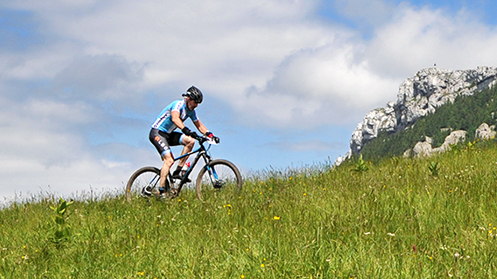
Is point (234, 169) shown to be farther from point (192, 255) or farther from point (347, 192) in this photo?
point (192, 255)

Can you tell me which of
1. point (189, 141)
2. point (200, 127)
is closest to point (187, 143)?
point (189, 141)

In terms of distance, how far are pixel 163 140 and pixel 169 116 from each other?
58cm

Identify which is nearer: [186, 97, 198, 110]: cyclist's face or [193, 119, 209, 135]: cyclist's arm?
[186, 97, 198, 110]: cyclist's face

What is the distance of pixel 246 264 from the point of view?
4598 millimetres

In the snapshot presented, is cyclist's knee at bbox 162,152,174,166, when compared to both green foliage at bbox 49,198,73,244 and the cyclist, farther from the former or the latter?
green foliage at bbox 49,198,73,244

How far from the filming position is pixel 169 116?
10305 mm

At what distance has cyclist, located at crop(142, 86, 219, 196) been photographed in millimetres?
9922

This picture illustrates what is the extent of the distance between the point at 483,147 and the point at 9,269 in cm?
1139

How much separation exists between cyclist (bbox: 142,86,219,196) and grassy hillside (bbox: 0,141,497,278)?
1249 millimetres

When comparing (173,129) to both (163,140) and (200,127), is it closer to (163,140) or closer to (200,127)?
(163,140)

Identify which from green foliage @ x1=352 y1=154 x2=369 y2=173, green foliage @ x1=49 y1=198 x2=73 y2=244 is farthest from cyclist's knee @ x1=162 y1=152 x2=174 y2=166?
green foliage @ x1=352 y1=154 x2=369 y2=173

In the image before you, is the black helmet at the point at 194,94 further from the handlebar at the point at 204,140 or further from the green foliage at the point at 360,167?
the green foliage at the point at 360,167

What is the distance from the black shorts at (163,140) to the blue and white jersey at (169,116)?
114 millimetres

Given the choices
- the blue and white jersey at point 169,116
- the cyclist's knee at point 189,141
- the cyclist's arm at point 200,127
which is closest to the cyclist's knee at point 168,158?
the cyclist's knee at point 189,141
